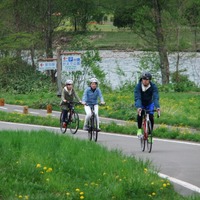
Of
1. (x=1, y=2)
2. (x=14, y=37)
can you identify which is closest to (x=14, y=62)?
(x=14, y=37)

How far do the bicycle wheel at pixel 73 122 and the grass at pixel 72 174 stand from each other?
24.5 ft

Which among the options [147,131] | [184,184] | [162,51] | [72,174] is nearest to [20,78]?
[162,51]

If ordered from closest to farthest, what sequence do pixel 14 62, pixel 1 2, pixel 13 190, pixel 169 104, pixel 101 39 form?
1. pixel 13 190
2. pixel 169 104
3. pixel 14 62
4. pixel 1 2
5. pixel 101 39

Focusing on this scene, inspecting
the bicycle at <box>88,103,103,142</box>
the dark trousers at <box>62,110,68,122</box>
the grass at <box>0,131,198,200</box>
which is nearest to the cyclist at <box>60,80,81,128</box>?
the dark trousers at <box>62,110,68,122</box>

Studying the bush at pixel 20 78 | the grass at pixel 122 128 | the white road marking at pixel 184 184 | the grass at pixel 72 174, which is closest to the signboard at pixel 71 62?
the grass at pixel 122 128

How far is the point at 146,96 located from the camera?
15.3m

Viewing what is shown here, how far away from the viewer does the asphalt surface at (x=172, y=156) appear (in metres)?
10.9

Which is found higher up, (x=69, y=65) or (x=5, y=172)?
(x=69, y=65)

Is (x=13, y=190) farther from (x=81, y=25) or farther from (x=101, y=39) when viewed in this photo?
(x=101, y=39)

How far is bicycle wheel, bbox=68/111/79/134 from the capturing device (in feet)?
67.2

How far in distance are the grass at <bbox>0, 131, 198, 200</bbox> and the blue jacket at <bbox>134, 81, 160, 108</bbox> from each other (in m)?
2.48

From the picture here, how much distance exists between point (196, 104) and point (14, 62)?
62.0ft

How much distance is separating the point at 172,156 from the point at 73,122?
655 cm

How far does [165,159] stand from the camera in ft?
45.7
